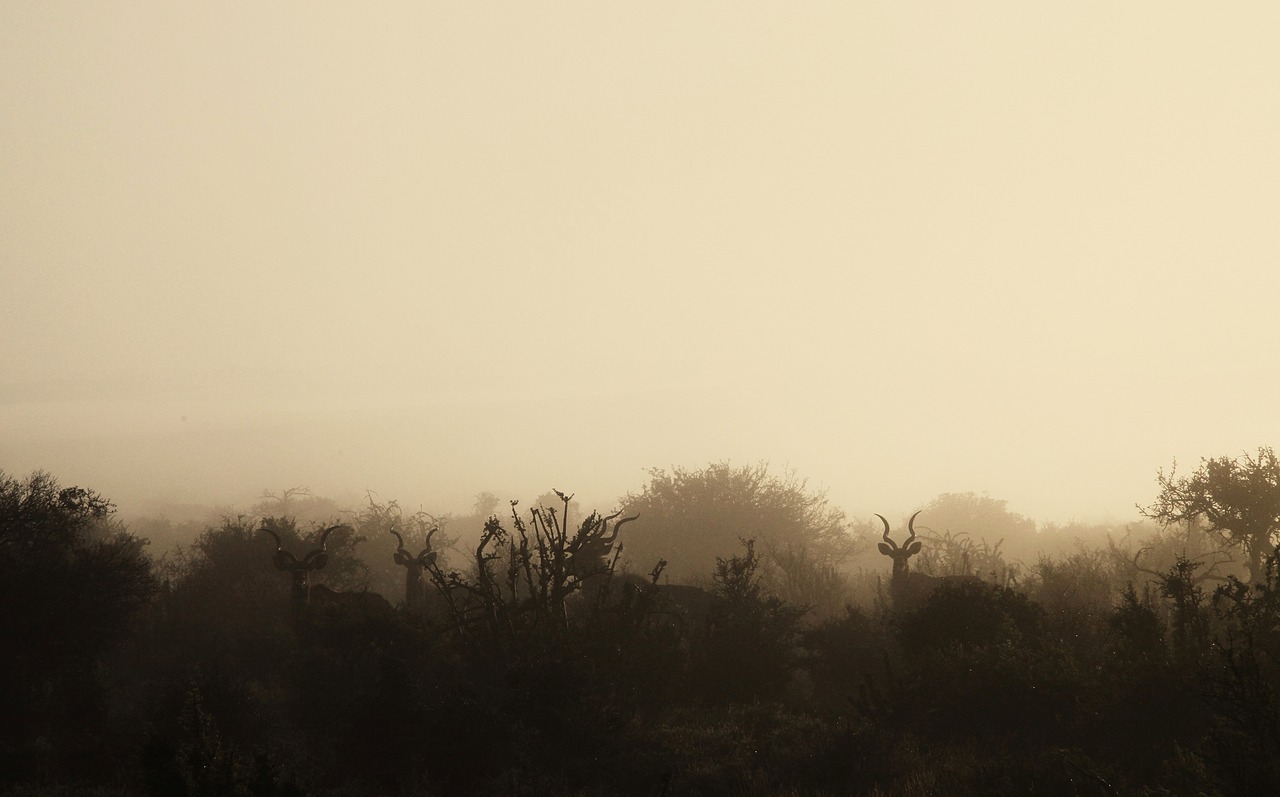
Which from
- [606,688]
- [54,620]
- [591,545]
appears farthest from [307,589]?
[606,688]

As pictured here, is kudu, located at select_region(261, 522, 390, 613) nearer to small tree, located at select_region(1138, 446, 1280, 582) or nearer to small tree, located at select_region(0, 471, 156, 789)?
small tree, located at select_region(0, 471, 156, 789)

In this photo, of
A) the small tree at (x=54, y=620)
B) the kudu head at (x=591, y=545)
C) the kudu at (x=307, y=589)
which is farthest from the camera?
the kudu at (x=307, y=589)

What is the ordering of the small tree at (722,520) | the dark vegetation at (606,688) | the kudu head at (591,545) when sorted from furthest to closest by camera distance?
the small tree at (722,520) → the kudu head at (591,545) → the dark vegetation at (606,688)

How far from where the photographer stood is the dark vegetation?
10688mm

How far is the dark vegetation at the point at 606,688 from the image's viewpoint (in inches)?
421

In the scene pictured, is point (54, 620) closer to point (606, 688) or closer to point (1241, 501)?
point (606, 688)

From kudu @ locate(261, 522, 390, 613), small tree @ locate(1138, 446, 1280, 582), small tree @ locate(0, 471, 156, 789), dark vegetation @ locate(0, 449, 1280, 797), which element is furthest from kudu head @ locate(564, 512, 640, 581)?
small tree @ locate(1138, 446, 1280, 582)

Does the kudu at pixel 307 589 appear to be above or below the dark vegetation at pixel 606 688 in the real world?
above

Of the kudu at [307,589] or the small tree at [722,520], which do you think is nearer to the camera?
the kudu at [307,589]

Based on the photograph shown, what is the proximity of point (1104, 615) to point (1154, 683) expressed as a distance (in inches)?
158

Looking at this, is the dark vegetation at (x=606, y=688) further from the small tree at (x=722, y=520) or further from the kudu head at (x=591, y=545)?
the small tree at (x=722, y=520)

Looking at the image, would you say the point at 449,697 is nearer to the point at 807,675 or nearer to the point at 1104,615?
the point at 807,675

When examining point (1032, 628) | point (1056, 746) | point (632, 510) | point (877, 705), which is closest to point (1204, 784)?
point (1056, 746)

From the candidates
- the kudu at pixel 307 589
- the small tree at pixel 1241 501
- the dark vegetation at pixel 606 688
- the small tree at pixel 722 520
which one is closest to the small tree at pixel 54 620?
the dark vegetation at pixel 606 688
